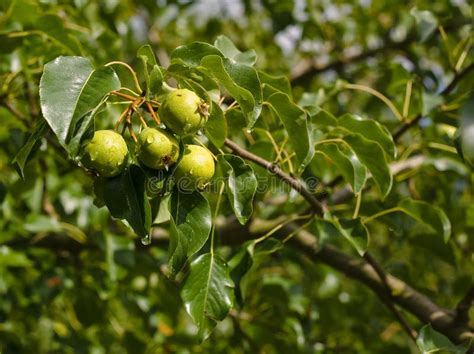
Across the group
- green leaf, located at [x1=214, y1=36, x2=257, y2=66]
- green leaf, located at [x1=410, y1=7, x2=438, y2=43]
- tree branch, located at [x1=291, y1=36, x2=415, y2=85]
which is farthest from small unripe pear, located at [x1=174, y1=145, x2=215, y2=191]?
tree branch, located at [x1=291, y1=36, x2=415, y2=85]

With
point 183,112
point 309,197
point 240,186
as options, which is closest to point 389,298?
point 309,197

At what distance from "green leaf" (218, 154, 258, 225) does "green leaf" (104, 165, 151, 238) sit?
0.19 m

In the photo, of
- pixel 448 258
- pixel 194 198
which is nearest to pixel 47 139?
pixel 194 198

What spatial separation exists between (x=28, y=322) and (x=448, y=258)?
2.11 metres

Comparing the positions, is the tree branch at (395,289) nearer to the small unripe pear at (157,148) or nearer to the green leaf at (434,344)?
the green leaf at (434,344)

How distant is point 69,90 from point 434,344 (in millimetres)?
1083

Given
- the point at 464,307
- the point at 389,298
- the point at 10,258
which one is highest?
the point at 464,307

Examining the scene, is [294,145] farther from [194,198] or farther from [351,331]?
[351,331]

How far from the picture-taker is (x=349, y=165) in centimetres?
169

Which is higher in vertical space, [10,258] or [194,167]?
[194,167]

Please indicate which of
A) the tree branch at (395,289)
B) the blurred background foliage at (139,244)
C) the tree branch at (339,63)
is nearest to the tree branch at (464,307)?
the tree branch at (395,289)

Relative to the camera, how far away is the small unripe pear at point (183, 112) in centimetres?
125

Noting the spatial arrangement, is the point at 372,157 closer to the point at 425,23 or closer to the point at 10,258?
the point at 425,23

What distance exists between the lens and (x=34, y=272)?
2904 mm
